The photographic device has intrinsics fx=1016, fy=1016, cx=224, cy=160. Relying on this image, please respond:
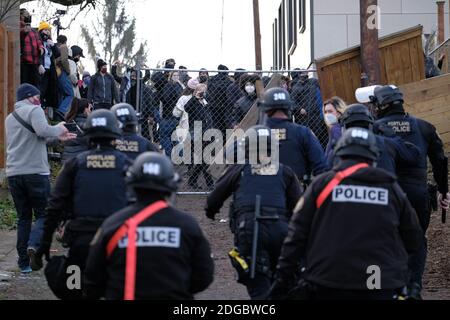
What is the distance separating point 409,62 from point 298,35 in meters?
14.9

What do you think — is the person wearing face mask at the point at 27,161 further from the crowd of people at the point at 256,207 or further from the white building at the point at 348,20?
the white building at the point at 348,20

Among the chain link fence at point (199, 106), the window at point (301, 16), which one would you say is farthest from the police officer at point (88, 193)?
the window at point (301, 16)

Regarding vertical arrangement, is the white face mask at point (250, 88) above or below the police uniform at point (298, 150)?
above

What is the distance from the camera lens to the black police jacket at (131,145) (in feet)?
30.2

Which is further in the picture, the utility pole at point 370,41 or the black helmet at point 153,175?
the utility pole at point 370,41

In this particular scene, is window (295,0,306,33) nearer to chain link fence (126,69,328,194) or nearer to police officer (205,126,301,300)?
chain link fence (126,69,328,194)

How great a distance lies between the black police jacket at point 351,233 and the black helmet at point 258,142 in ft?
5.73

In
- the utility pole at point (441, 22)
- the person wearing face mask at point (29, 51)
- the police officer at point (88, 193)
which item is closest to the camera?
the police officer at point (88, 193)

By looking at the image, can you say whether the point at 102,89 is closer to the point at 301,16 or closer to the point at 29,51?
the point at 29,51

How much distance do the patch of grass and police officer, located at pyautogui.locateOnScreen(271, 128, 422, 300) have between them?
8678 mm

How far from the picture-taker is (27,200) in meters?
11.2

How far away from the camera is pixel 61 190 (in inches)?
309

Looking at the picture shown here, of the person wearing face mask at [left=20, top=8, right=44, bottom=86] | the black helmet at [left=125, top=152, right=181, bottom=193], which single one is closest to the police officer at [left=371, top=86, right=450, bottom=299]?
the black helmet at [left=125, top=152, right=181, bottom=193]
